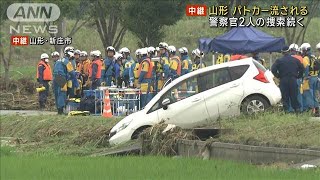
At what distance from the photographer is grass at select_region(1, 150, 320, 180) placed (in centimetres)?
1477

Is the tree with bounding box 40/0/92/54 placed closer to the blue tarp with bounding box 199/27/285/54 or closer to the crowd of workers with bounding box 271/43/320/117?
the blue tarp with bounding box 199/27/285/54

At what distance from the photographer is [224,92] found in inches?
920

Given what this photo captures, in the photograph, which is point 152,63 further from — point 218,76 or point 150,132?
point 150,132

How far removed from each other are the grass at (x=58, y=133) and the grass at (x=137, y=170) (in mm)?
4845

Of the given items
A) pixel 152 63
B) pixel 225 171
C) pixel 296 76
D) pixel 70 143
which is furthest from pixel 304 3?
pixel 225 171

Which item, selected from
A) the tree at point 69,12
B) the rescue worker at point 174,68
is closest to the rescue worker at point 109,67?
the rescue worker at point 174,68

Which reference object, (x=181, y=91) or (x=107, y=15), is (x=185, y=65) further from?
(x=107, y=15)

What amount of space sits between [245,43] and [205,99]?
8.78 metres

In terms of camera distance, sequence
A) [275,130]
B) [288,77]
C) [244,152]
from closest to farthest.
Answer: [244,152], [275,130], [288,77]

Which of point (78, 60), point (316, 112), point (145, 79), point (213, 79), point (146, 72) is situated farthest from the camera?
point (78, 60)

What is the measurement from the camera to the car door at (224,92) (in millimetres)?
23266

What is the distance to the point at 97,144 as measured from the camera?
77.5ft

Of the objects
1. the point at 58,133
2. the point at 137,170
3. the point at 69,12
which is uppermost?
the point at 69,12

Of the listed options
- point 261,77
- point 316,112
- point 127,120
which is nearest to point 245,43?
point 316,112
